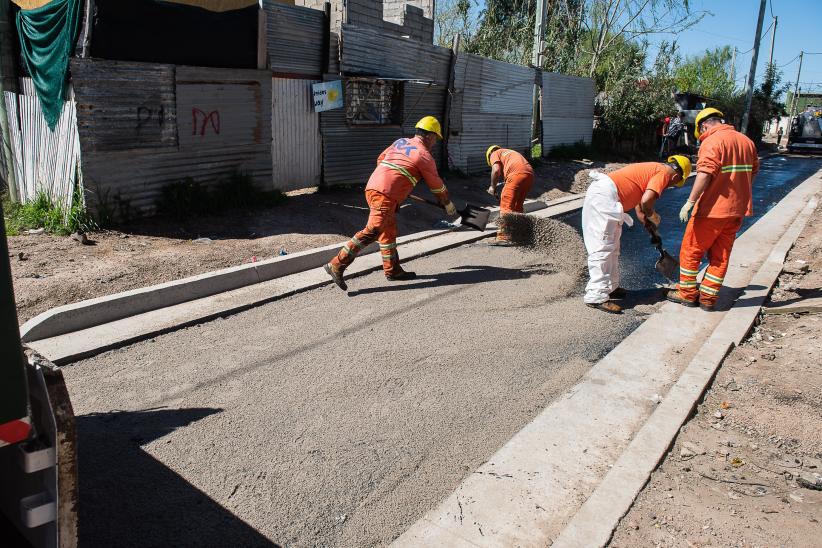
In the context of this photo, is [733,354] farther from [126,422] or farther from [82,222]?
[82,222]

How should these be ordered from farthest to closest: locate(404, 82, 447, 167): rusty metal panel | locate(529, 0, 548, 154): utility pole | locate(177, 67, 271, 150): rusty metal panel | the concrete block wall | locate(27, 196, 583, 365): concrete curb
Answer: locate(529, 0, 548, 154): utility pole → locate(404, 82, 447, 167): rusty metal panel → the concrete block wall → locate(177, 67, 271, 150): rusty metal panel → locate(27, 196, 583, 365): concrete curb

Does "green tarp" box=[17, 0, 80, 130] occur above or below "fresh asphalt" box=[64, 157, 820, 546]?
above

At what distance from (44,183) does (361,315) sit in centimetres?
476

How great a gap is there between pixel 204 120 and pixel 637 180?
17.7 ft

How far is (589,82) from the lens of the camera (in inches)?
787

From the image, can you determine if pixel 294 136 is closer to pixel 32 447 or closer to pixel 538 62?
pixel 32 447

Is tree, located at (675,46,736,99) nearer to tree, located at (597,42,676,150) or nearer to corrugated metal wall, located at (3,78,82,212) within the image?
tree, located at (597,42,676,150)

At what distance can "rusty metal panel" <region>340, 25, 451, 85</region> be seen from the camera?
10336mm

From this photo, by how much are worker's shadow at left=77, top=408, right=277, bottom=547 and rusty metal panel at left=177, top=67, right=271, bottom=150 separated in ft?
17.1

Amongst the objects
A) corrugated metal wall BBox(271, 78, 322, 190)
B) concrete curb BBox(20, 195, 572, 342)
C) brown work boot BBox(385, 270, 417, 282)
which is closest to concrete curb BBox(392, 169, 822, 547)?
brown work boot BBox(385, 270, 417, 282)

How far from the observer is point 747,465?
3346 mm

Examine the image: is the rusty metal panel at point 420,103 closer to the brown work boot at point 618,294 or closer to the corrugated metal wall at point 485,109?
the corrugated metal wall at point 485,109

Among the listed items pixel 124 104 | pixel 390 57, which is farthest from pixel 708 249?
pixel 390 57

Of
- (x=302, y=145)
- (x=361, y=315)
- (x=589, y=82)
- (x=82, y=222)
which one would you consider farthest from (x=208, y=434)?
(x=589, y=82)
